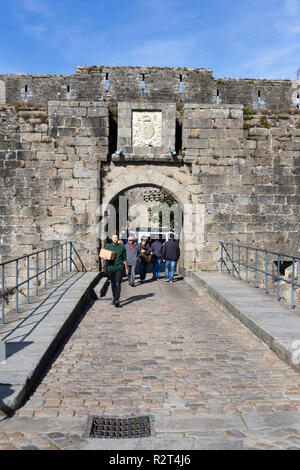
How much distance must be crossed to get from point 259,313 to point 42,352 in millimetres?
3557

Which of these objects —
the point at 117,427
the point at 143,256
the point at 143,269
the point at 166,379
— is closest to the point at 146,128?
the point at 143,256

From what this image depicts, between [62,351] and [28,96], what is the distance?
13.8 metres

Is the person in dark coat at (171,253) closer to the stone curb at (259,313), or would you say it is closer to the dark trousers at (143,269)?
the dark trousers at (143,269)

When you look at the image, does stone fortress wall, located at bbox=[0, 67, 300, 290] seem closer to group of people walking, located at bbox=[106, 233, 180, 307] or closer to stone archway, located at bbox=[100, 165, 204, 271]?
stone archway, located at bbox=[100, 165, 204, 271]

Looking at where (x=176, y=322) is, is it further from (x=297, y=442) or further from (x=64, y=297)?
(x=297, y=442)

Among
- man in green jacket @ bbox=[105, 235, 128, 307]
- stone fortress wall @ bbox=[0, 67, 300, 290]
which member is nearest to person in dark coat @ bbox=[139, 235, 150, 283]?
stone fortress wall @ bbox=[0, 67, 300, 290]

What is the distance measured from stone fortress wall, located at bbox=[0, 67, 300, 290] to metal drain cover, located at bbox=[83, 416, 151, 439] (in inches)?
355

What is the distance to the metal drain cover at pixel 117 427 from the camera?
3.57m

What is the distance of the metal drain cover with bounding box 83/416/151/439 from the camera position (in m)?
3.57

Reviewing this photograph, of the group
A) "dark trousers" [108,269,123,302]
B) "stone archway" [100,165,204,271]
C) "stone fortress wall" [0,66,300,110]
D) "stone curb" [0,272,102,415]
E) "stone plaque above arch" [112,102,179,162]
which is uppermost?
"stone fortress wall" [0,66,300,110]

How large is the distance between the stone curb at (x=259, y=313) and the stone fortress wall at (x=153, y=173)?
247 centimetres

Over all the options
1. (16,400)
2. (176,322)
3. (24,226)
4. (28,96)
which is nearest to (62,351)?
(16,400)

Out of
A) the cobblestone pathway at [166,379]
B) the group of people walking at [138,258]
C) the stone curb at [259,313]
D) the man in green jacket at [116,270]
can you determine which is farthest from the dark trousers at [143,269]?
the cobblestone pathway at [166,379]

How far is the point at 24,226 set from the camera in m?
12.6
